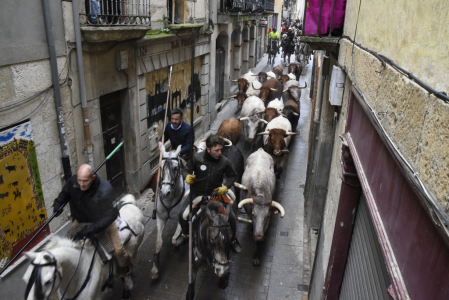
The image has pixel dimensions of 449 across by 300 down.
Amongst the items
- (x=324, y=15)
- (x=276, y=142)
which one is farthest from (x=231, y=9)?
(x=324, y=15)

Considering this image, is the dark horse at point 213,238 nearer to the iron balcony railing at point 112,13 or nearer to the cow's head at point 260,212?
the cow's head at point 260,212

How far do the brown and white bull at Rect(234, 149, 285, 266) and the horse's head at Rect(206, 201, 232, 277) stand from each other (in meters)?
1.24

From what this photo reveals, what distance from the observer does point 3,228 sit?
5.47 meters

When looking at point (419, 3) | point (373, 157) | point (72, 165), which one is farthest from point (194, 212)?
point (419, 3)

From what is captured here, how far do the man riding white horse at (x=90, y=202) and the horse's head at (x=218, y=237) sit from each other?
1.41 m

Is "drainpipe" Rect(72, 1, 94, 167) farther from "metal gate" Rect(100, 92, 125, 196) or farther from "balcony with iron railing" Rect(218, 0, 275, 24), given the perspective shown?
"balcony with iron railing" Rect(218, 0, 275, 24)

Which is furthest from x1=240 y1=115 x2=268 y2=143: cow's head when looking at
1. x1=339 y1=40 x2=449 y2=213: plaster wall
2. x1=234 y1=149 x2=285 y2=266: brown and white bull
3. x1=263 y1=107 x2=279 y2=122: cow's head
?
x1=339 y1=40 x2=449 y2=213: plaster wall

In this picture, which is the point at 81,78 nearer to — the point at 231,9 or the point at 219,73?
the point at 231,9

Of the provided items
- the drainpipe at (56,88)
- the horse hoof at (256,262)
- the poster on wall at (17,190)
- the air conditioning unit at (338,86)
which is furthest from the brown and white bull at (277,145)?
the poster on wall at (17,190)

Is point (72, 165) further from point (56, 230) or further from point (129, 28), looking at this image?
point (129, 28)

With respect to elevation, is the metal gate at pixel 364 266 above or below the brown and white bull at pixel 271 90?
above

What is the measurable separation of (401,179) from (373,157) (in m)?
0.71

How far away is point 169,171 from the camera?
6527mm

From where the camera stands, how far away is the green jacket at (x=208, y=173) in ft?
21.2
